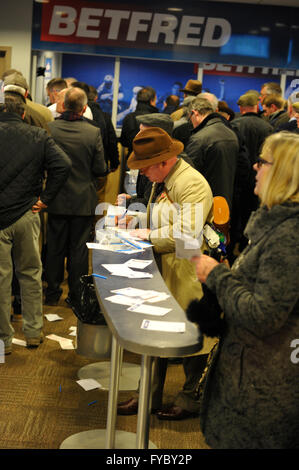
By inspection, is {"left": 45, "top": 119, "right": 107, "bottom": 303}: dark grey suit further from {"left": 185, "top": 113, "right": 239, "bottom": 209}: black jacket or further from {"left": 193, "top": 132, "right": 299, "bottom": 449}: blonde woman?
{"left": 193, "top": 132, "right": 299, "bottom": 449}: blonde woman

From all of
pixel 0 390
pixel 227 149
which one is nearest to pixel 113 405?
pixel 0 390

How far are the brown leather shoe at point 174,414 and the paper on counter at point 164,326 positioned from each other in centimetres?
133

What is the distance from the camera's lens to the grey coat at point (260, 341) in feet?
5.93

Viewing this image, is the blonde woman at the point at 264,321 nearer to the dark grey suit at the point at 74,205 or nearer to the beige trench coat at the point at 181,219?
the beige trench coat at the point at 181,219

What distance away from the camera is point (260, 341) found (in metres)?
1.94

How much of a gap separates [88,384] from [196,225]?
4.42 feet

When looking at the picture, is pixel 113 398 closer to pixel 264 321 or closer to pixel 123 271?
pixel 123 271

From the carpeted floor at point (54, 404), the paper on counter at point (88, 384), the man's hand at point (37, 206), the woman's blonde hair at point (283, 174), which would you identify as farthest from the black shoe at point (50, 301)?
the woman's blonde hair at point (283, 174)

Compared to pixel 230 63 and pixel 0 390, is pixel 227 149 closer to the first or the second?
pixel 0 390

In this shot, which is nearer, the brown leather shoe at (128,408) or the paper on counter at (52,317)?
the brown leather shoe at (128,408)

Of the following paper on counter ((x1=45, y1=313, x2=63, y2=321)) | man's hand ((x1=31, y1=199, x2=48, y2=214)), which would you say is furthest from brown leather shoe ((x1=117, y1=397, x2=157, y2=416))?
paper on counter ((x1=45, y1=313, x2=63, y2=321))

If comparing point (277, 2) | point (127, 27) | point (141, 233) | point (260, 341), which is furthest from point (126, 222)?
point (277, 2)

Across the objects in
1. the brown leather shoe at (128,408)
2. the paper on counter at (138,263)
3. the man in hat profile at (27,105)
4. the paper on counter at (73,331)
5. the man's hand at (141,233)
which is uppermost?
the man in hat profile at (27,105)
